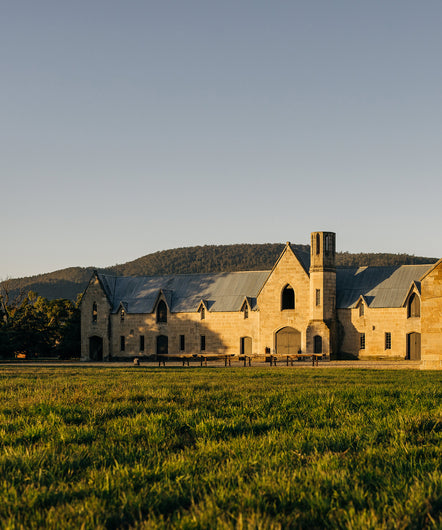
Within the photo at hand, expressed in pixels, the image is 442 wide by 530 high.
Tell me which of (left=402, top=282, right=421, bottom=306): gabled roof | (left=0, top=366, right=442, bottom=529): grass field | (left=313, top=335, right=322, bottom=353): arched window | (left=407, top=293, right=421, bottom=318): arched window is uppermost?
(left=402, top=282, right=421, bottom=306): gabled roof

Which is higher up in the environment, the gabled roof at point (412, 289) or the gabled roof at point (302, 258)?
the gabled roof at point (302, 258)

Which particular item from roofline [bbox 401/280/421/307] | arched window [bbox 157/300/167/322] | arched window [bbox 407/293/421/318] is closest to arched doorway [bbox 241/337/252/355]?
arched window [bbox 157/300/167/322]

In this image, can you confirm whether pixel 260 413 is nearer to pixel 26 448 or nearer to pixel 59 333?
pixel 26 448

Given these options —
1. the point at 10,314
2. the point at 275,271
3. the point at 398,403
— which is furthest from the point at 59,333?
the point at 398,403

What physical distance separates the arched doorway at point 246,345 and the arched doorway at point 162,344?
9024 mm

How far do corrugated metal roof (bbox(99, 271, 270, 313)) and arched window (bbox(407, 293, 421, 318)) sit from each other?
1647 cm

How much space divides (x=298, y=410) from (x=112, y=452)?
443 cm

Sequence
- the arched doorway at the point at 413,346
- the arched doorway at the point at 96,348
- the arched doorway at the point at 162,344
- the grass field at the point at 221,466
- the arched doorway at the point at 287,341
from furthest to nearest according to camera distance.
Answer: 1. the arched doorway at the point at 96,348
2. the arched doorway at the point at 162,344
3. the arched doorway at the point at 287,341
4. the arched doorway at the point at 413,346
5. the grass field at the point at 221,466

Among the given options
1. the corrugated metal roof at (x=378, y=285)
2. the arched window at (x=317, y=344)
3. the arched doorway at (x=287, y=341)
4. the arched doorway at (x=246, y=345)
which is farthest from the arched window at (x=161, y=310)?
the corrugated metal roof at (x=378, y=285)

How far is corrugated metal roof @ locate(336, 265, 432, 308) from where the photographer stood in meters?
63.2

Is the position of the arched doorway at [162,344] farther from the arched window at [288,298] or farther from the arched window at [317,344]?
the arched window at [317,344]

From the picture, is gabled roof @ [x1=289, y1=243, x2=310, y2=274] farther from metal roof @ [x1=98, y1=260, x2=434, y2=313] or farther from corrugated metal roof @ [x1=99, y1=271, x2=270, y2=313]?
corrugated metal roof @ [x1=99, y1=271, x2=270, y2=313]

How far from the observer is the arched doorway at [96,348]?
73556 millimetres

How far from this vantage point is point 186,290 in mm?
73938
